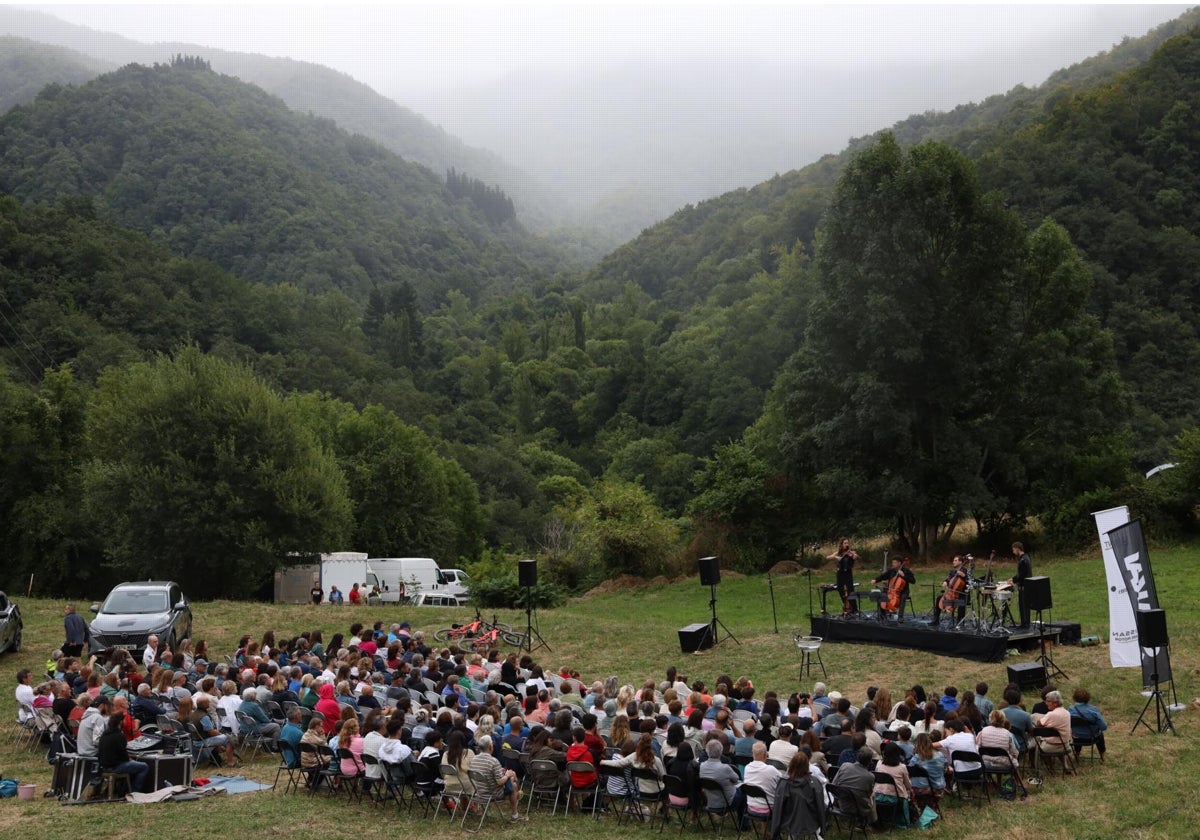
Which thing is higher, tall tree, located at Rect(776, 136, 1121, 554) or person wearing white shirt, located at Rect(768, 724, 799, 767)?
tall tree, located at Rect(776, 136, 1121, 554)

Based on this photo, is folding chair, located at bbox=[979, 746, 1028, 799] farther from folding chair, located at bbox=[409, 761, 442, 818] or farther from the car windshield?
the car windshield

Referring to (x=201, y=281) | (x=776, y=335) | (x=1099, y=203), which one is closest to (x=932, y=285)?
(x=1099, y=203)

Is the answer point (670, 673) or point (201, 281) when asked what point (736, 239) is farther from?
point (670, 673)

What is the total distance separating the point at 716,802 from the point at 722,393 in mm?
67285

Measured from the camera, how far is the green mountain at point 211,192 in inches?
5792

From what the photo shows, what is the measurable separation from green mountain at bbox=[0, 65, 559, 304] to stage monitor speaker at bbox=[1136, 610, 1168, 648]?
474 feet

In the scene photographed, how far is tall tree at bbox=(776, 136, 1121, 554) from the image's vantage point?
30.1 meters

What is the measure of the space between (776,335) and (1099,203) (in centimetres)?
2363

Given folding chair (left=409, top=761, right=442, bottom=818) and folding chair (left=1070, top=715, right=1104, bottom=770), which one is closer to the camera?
folding chair (left=409, top=761, right=442, bottom=818)

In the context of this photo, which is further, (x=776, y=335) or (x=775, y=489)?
(x=776, y=335)

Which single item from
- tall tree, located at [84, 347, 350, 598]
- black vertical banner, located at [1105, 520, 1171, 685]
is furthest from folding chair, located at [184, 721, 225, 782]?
tall tree, located at [84, 347, 350, 598]

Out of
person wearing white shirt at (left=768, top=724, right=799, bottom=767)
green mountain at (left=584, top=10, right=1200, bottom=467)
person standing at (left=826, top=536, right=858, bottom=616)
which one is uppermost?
green mountain at (left=584, top=10, right=1200, bottom=467)

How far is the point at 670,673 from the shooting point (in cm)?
1427

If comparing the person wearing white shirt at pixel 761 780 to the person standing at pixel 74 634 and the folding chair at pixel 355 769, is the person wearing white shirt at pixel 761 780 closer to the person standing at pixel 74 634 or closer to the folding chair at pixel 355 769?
the folding chair at pixel 355 769
